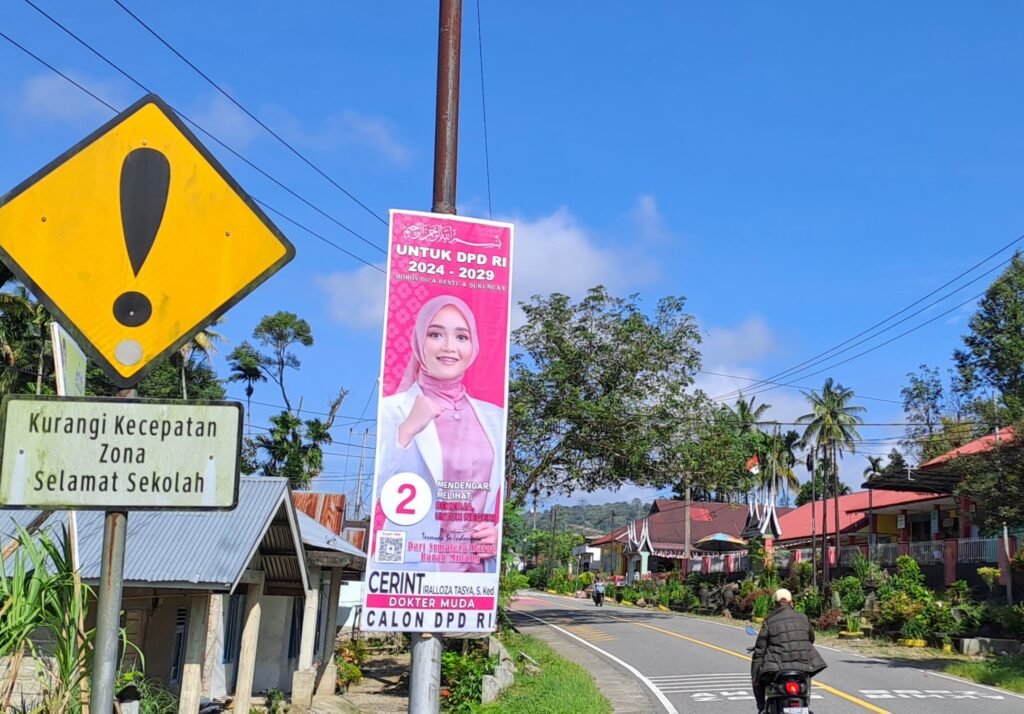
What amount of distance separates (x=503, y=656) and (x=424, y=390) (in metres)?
13.7

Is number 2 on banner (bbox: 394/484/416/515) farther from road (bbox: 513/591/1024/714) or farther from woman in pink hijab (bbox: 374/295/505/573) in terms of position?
road (bbox: 513/591/1024/714)

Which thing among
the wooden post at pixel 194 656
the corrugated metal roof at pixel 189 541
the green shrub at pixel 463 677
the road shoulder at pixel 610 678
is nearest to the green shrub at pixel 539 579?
the road shoulder at pixel 610 678

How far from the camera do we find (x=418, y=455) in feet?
20.2

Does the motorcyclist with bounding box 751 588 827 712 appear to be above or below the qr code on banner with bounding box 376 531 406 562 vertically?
A: below

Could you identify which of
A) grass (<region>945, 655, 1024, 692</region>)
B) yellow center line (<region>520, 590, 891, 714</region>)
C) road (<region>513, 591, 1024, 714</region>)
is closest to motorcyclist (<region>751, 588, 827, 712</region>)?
road (<region>513, 591, 1024, 714</region>)

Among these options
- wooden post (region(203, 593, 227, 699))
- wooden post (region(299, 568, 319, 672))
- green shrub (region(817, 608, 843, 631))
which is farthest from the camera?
green shrub (region(817, 608, 843, 631))

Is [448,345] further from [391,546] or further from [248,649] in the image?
[248,649]

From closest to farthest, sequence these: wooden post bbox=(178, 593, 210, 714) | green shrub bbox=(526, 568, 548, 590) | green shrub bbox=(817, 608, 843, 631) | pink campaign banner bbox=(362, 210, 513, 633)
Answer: pink campaign banner bbox=(362, 210, 513, 633), wooden post bbox=(178, 593, 210, 714), green shrub bbox=(817, 608, 843, 631), green shrub bbox=(526, 568, 548, 590)

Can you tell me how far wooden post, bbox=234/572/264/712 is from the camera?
14.3 meters

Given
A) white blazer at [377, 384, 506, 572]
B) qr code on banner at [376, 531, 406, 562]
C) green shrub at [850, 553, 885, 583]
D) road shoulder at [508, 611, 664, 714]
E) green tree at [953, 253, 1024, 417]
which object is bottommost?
road shoulder at [508, 611, 664, 714]

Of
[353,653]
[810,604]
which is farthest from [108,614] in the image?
[810,604]

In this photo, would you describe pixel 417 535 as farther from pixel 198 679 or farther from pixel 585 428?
pixel 585 428

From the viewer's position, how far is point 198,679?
1325 cm

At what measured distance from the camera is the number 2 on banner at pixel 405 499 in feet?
19.9
